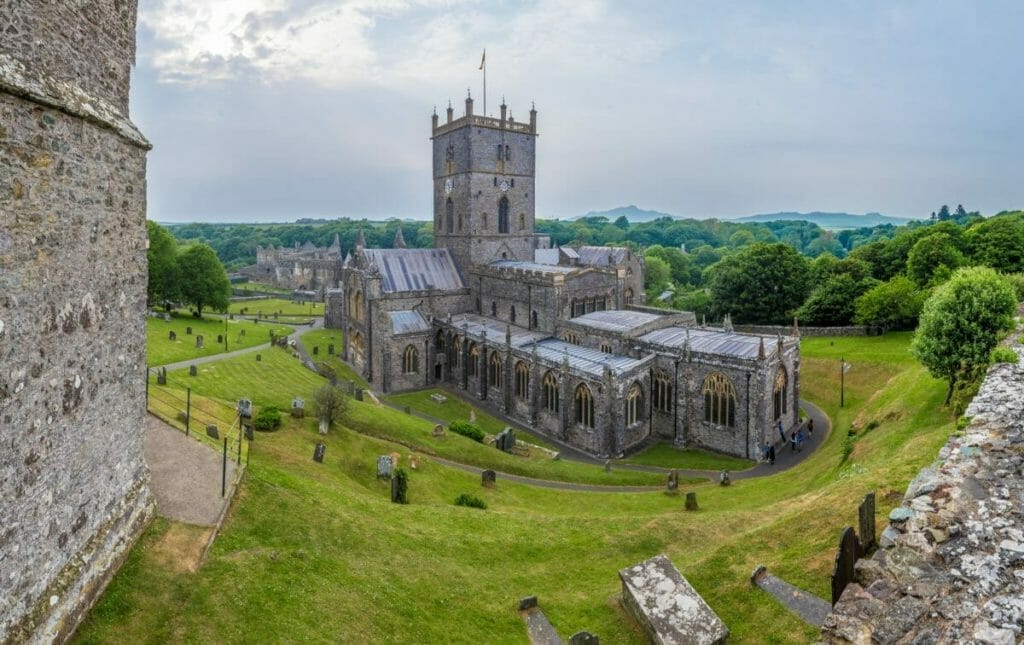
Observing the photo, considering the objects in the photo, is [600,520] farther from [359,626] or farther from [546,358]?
[546,358]

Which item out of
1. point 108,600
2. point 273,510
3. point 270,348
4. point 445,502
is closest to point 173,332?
point 270,348

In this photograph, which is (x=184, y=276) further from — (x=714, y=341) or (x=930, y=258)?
(x=930, y=258)

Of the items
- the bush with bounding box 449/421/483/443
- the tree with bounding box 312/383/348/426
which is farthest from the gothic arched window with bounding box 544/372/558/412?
the tree with bounding box 312/383/348/426

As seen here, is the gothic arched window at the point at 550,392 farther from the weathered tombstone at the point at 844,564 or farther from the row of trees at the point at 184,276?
the row of trees at the point at 184,276

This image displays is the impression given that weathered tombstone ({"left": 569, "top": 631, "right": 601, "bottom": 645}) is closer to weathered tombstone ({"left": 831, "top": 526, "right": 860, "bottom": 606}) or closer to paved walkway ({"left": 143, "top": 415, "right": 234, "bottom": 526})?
weathered tombstone ({"left": 831, "top": 526, "right": 860, "bottom": 606})

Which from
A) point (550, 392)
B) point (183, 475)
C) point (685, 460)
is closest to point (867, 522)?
point (183, 475)
